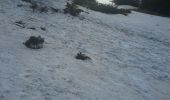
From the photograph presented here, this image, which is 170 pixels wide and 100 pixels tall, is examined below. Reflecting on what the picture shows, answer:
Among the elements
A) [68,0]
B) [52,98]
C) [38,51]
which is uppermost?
[68,0]

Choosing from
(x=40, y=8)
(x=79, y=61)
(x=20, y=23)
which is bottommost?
(x=79, y=61)

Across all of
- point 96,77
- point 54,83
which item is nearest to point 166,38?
point 96,77

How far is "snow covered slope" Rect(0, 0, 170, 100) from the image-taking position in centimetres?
650

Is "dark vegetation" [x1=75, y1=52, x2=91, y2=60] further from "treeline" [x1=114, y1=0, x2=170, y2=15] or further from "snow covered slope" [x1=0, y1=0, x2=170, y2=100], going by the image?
"treeline" [x1=114, y1=0, x2=170, y2=15]

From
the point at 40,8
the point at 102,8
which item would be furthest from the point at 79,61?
the point at 102,8

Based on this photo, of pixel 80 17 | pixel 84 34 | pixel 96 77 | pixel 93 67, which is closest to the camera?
pixel 96 77

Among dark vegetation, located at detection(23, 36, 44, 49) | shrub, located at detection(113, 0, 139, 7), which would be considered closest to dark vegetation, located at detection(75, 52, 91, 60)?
dark vegetation, located at detection(23, 36, 44, 49)

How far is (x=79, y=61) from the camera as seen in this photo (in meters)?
8.38

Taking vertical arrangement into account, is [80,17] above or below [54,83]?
above

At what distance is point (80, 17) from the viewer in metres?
14.4

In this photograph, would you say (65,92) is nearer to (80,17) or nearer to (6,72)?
(6,72)

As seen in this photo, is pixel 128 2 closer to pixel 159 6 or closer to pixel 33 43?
pixel 159 6

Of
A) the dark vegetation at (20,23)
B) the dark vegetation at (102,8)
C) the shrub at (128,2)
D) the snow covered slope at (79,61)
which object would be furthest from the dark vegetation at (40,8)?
the shrub at (128,2)

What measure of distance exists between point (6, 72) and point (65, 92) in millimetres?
1623
